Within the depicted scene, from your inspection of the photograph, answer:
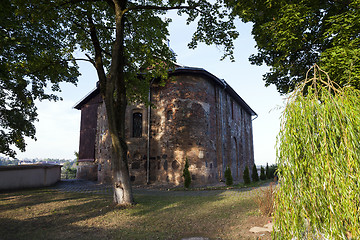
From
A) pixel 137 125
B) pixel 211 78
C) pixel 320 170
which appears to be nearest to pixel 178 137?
pixel 137 125

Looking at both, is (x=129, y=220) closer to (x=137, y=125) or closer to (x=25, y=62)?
(x=25, y=62)

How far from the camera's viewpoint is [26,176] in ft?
50.2

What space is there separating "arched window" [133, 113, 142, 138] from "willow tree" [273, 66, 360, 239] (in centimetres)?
1468

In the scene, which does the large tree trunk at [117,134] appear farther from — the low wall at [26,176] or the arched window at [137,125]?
the low wall at [26,176]

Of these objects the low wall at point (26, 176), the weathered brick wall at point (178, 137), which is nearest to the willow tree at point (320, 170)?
the weathered brick wall at point (178, 137)

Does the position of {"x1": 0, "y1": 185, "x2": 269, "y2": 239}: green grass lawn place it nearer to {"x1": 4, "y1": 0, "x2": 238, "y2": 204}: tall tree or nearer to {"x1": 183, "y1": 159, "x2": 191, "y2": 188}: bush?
{"x1": 4, "y1": 0, "x2": 238, "y2": 204}: tall tree

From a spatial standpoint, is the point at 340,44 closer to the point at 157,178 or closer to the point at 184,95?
the point at 184,95

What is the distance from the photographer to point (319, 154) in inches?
111

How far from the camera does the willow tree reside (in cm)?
262

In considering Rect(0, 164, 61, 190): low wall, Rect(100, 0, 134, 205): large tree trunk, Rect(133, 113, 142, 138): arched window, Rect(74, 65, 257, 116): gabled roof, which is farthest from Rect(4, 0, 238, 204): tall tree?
Rect(0, 164, 61, 190): low wall

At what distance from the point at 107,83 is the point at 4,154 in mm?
7652

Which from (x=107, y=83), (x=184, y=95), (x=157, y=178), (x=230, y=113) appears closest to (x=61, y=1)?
(x=107, y=83)

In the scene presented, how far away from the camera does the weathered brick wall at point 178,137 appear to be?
50.9 ft

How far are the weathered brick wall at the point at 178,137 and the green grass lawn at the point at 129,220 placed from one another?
20.2ft
